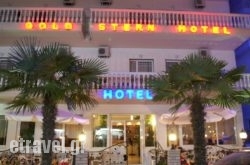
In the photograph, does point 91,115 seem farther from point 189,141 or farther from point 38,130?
point 189,141

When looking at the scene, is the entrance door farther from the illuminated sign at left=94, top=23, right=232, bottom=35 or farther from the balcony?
the illuminated sign at left=94, top=23, right=232, bottom=35

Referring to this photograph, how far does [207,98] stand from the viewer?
915 centimetres

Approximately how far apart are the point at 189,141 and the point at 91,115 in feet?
16.8

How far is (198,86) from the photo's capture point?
8.45 metres

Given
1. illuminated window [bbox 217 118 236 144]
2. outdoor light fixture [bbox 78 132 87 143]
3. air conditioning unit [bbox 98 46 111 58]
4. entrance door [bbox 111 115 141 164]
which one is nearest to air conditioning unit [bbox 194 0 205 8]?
air conditioning unit [bbox 98 46 111 58]

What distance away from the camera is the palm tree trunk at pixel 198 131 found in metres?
8.43

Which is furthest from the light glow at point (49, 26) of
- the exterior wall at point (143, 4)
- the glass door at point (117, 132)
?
the glass door at point (117, 132)

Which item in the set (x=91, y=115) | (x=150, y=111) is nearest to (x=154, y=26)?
(x=150, y=111)

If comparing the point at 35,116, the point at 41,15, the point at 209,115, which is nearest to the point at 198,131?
the point at 209,115

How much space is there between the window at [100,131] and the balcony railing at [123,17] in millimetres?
4825

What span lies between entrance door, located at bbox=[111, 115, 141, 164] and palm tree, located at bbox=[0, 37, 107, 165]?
23.4ft

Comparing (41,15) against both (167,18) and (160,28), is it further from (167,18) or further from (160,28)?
(167,18)

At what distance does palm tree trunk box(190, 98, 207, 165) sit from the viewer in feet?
27.7

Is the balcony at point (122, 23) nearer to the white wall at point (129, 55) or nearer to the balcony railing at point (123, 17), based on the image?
the balcony railing at point (123, 17)
